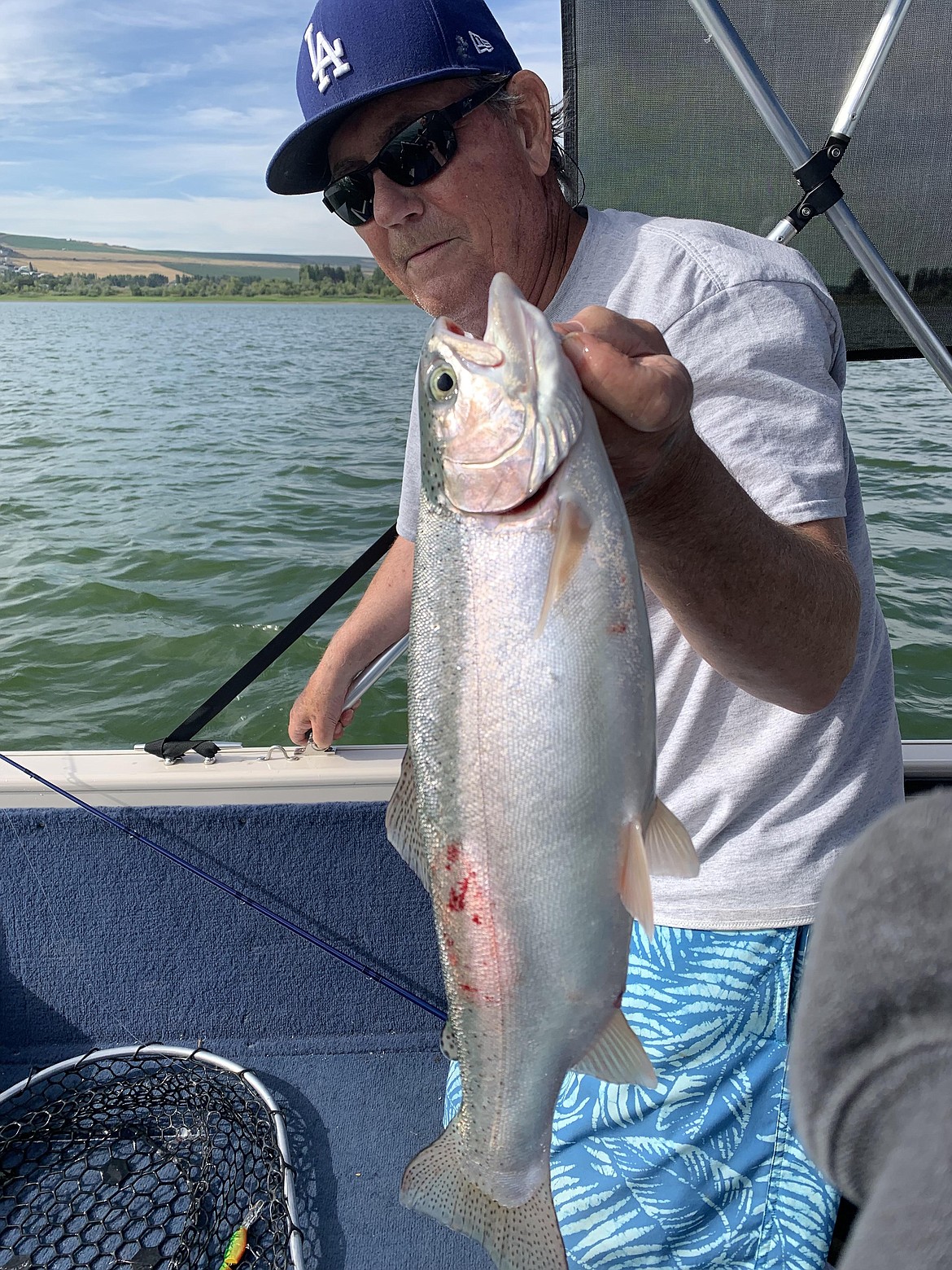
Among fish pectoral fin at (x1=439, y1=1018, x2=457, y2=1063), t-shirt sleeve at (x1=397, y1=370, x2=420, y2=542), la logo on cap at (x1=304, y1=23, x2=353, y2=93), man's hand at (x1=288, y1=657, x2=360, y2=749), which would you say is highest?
la logo on cap at (x1=304, y1=23, x2=353, y2=93)

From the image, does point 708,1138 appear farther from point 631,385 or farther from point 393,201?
point 393,201

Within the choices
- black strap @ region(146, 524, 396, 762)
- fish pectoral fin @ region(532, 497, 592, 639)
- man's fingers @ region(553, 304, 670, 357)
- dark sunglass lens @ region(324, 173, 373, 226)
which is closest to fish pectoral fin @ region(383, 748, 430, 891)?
fish pectoral fin @ region(532, 497, 592, 639)

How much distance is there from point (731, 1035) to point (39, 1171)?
2292 millimetres

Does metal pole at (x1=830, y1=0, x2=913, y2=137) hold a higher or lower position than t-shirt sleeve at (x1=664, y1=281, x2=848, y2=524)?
higher

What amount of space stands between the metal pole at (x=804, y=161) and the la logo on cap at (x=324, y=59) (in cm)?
139

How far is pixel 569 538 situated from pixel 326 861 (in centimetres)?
233

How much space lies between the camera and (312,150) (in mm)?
2084

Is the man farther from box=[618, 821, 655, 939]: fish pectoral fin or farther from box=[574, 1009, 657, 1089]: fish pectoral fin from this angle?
box=[574, 1009, 657, 1089]: fish pectoral fin

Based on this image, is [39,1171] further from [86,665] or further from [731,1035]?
[86,665]

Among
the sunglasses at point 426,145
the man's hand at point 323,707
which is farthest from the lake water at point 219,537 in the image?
the sunglasses at point 426,145

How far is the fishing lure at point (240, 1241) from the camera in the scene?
2.59 meters

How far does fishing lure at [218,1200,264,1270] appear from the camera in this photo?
8.48ft

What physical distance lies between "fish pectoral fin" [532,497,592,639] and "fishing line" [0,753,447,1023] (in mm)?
2304

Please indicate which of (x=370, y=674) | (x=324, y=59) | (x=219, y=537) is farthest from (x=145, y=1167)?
(x=219, y=537)
